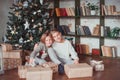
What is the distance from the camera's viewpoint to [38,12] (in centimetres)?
486

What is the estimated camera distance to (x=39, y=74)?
9.82 feet

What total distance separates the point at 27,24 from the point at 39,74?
198cm

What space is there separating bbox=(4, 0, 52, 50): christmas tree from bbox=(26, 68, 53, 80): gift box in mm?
1768

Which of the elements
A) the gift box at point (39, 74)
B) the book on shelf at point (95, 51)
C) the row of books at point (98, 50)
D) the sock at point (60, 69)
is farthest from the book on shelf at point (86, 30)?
the gift box at point (39, 74)

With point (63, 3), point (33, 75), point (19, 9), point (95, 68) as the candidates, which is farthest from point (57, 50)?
point (63, 3)

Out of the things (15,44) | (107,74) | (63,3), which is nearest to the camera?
(107,74)

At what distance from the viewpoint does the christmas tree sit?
478 cm

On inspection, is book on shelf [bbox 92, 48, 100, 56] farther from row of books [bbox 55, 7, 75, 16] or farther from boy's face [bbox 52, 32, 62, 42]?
boy's face [bbox 52, 32, 62, 42]

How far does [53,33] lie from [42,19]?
3.73ft

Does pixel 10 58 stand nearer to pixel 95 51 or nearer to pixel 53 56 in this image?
pixel 53 56

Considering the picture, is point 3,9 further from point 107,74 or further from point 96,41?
point 107,74

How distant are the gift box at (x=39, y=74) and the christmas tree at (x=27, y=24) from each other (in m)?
1.77

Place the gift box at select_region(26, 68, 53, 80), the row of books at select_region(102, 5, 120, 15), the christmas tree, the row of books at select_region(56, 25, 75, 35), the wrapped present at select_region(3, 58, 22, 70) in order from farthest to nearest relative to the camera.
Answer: the row of books at select_region(56, 25, 75, 35) < the row of books at select_region(102, 5, 120, 15) < the christmas tree < the wrapped present at select_region(3, 58, 22, 70) < the gift box at select_region(26, 68, 53, 80)

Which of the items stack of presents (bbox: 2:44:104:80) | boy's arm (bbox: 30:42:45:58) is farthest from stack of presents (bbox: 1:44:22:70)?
boy's arm (bbox: 30:42:45:58)
